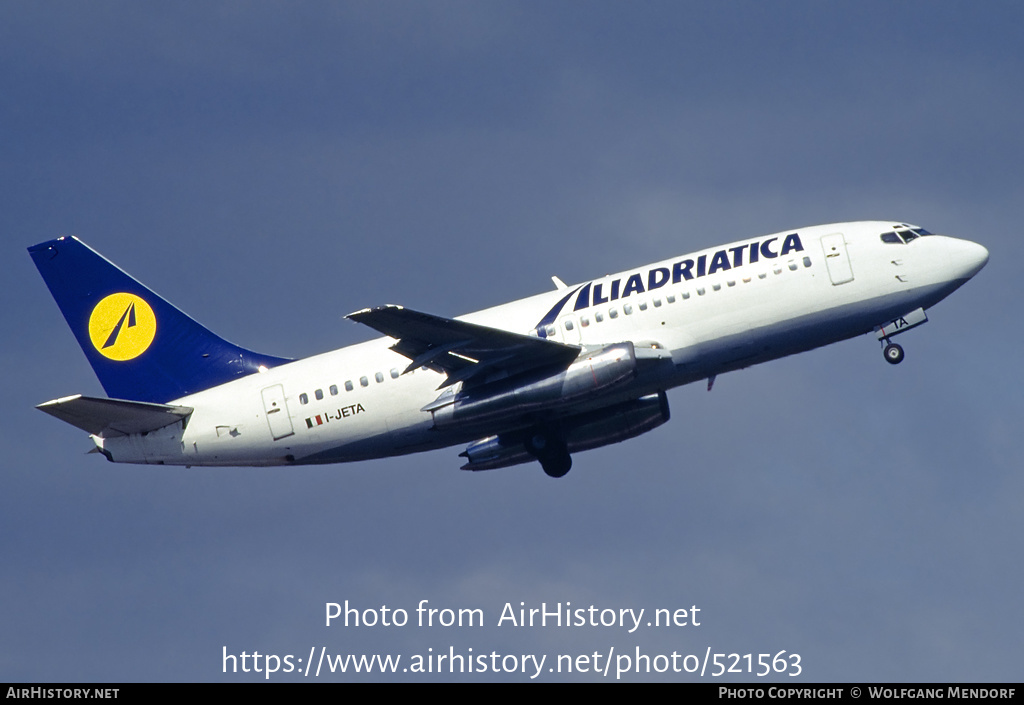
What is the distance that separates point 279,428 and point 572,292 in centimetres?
1157

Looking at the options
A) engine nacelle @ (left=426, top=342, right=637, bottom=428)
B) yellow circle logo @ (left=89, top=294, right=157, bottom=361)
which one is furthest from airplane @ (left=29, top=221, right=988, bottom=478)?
yellow circle logo @ (left=89, top=294, right=157, bottom=361)

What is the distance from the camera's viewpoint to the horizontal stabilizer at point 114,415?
43250mm

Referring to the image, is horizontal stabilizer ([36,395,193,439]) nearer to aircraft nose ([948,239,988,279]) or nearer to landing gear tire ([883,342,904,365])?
landing gear tire ([883,342,904,365])

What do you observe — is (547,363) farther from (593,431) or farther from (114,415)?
(114,415)

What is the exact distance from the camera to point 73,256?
50.0m

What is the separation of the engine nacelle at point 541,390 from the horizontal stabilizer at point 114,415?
980cm

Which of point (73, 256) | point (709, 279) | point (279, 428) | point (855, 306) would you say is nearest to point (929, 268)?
point (855, 306)

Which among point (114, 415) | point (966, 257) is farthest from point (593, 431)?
point (114, 415)

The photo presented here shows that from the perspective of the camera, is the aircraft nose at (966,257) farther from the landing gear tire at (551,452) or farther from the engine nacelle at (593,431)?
the landing gear tire at (551,452)

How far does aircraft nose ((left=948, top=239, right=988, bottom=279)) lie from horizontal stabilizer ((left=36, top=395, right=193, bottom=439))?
1092 inches

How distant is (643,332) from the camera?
43188 mm

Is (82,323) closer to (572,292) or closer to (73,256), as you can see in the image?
(73,256)

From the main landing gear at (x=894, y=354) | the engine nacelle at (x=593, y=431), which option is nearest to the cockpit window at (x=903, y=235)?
the main landing gear at (x=894, y=354)

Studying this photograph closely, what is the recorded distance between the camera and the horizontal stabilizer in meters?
43.2
